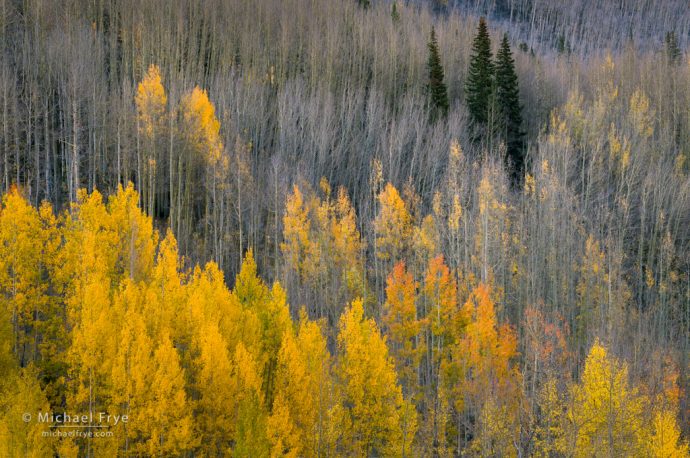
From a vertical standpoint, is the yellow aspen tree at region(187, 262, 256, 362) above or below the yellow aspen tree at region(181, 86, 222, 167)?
below

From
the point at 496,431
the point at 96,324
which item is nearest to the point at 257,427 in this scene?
the point at 96,324

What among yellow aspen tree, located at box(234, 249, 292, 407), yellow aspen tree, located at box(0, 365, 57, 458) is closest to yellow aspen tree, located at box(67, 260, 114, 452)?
Result: yellow aspen tree, located at box(0, 365, 57, 458)

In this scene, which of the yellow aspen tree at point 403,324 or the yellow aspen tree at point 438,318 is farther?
the yellow aspen tree at point 438,318

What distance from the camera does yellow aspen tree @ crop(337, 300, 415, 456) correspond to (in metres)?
30.0

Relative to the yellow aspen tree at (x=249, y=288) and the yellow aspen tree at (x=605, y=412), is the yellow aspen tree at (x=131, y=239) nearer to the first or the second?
the yellow aspen tree at (x=249, y=288)

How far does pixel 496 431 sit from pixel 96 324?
1675cm

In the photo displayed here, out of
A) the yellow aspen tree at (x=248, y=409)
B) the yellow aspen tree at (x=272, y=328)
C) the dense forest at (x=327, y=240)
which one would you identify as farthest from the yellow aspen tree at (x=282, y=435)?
the yellow aspen tree at (x=272, y=328)

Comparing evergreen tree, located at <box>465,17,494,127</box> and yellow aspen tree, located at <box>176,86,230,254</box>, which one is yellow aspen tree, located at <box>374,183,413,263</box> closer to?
yellow aspen tree, located at <box>176,86,230,254</box>

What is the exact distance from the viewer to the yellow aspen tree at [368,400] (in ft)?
98.5

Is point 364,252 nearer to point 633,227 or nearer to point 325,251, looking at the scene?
point 325,251

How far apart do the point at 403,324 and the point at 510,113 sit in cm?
2542

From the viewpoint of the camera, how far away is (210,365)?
2884cm

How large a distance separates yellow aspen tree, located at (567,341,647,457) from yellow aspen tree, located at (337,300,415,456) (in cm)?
731

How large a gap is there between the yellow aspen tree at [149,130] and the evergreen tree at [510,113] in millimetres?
26176
